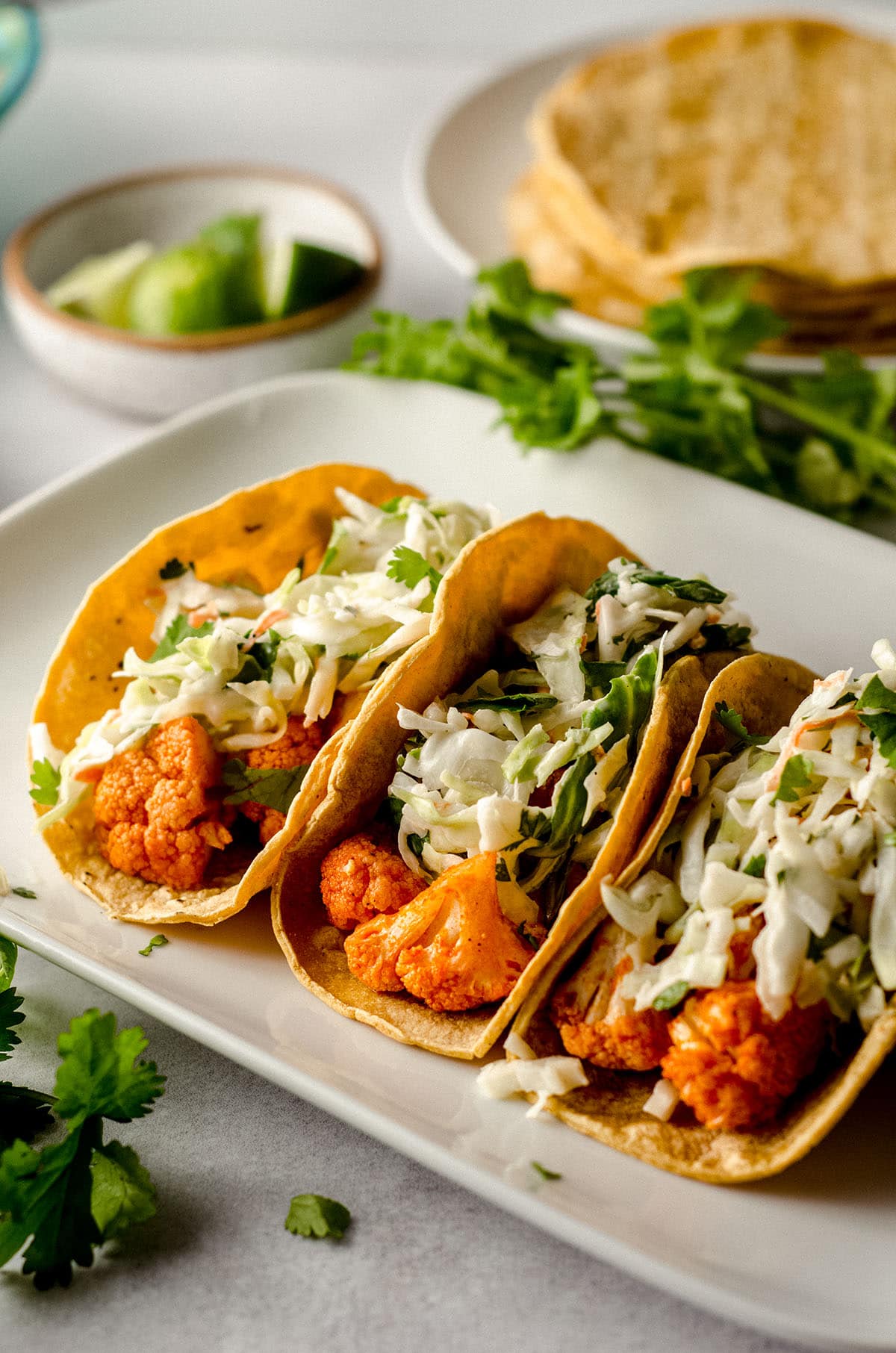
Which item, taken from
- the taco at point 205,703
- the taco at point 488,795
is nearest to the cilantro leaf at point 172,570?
the taco at point 205,703

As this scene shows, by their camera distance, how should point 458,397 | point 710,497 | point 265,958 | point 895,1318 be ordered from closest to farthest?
point 895,1318 → point 265,958 → point 710,497 → point 458,397

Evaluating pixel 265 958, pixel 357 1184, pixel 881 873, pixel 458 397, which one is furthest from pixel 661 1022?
pixel 458 397

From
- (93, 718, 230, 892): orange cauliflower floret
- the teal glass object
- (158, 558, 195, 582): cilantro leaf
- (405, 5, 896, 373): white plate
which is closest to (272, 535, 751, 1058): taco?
(93, 718, 230, 892): orange cauliflower floret

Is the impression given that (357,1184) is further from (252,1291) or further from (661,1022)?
(661,1022)

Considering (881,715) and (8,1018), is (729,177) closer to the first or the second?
(881,715)

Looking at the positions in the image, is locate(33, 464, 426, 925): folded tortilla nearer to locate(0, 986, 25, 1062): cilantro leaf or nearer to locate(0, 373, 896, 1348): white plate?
locate(0, 373, 896, 1348): white plate

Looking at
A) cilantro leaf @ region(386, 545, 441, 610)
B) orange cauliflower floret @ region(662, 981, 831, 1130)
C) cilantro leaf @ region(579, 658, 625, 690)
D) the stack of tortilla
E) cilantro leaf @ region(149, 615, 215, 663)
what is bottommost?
orange cauliflower floret @ region(662, 981, 831, 1130)
